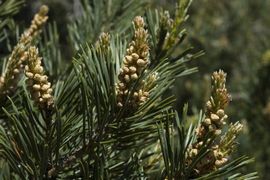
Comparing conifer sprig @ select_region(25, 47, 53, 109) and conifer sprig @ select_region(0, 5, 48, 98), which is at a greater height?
conifer sprig @ select_region(0, 5, 48, 98)

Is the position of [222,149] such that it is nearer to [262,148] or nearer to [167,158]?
[167,158]

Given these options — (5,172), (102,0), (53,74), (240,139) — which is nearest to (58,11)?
(240,139)

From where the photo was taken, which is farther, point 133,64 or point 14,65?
point 14,65

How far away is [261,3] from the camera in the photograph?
16.6 ft

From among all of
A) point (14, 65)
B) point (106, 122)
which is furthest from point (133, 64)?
point (14, 65)

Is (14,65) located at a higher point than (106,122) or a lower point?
higher

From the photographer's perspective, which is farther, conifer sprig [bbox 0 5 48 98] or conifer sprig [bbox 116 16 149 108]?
conifer sprig [bbox 0 5 48 98]

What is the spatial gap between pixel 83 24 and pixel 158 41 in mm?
319

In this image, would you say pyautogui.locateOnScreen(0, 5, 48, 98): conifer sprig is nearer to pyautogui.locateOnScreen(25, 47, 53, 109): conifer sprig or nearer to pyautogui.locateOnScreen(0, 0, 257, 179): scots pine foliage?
pyautogui.locateOnScreen(0, 0, 257, 179): scots pine foliage

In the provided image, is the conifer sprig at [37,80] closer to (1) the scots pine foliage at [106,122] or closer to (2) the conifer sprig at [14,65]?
(1) the scots pine foliage at [106,122]

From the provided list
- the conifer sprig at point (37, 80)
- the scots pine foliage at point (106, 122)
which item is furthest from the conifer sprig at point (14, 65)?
the conifer sprig at point (37, 80)

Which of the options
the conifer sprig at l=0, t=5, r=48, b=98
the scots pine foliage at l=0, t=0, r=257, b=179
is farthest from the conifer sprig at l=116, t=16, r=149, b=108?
the conifer sprig at l=0, t=5, r=48, b=98

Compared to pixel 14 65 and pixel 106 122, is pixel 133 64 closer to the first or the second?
pixel 106 122

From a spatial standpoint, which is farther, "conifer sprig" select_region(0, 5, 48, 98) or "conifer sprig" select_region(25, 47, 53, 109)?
"conifer sprig" select_region(0, 5, 48, 98)
